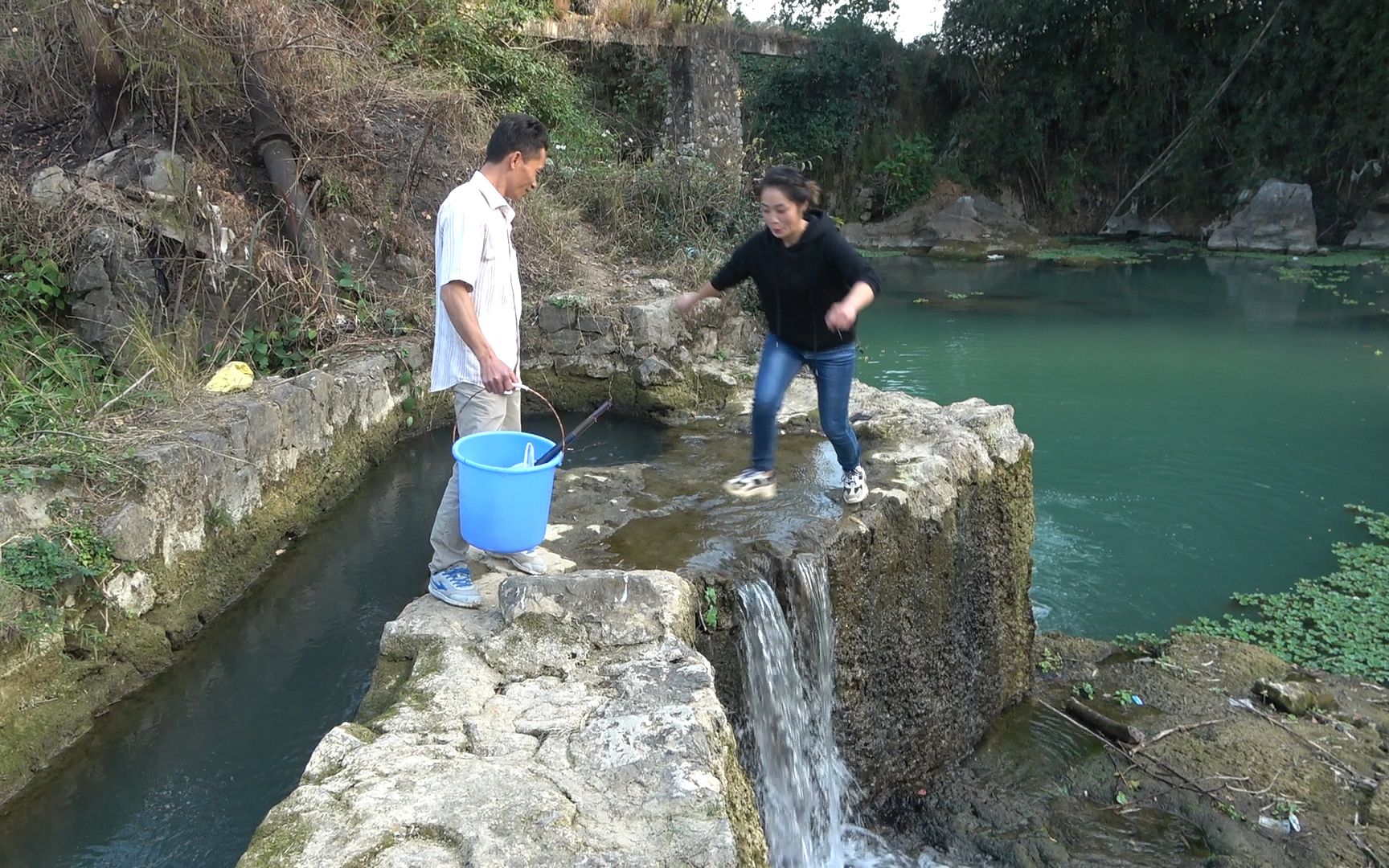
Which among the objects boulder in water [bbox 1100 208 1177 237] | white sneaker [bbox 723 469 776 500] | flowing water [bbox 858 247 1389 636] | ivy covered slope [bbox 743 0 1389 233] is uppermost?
ivy covered slope [bbox 743 0 1389 233]

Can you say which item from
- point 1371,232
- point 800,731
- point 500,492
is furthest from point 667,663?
point 1371,232

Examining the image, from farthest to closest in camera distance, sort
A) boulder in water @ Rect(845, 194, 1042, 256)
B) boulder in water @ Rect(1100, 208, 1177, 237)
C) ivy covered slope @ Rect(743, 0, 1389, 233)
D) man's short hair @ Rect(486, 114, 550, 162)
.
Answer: boulder in water @ Rect(1100, 208, 1177, 237) → boulder in water @ Rect(845, 194, 1042, 256) → ivy covered slope @ Rect(743, 0, 1389, 233) → man's short hair @ Rect(486, 114, 550, 162)

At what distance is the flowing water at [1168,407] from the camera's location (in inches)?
269

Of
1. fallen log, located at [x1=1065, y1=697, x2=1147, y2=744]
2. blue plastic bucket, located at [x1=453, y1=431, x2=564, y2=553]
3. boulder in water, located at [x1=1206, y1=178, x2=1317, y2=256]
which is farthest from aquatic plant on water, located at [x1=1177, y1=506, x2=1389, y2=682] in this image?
boulder in water, located at [x1=1206, y1=178, x2=1317, y2=256]

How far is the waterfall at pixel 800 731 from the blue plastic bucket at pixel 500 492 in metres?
0.88

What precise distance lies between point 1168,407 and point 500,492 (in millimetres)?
8402

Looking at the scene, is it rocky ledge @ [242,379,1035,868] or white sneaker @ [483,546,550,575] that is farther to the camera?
white sneaker @ [483,546,550,575]

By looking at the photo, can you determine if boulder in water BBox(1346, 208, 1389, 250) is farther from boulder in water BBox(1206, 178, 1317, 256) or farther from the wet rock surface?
the wet rock surface

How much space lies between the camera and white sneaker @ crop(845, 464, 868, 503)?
4605 millimetres

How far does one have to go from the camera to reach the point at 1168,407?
10.0 meters

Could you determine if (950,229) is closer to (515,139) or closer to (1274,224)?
(1274,224)

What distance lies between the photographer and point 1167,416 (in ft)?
31.9

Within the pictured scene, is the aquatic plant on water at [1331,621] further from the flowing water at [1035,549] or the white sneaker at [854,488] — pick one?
the white sneaker at [854,488]

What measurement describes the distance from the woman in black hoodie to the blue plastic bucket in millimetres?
1226
